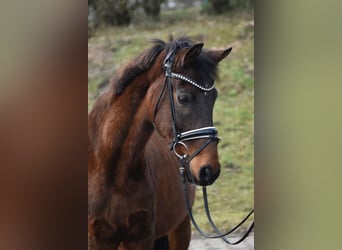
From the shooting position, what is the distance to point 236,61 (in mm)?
1933

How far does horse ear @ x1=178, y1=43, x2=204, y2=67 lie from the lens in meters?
1.84

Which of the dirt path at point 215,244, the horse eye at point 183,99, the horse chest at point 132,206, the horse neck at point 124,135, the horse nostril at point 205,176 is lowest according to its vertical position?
the dirt path at point 215,244

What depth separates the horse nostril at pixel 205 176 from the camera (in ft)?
6.23

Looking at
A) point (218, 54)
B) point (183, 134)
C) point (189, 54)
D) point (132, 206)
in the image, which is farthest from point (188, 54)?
point (132, 206)

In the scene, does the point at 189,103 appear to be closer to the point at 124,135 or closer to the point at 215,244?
the point at 124,135

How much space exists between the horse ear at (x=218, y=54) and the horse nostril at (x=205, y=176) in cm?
36

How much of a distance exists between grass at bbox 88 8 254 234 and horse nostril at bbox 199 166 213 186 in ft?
0.11

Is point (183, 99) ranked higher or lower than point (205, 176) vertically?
higher

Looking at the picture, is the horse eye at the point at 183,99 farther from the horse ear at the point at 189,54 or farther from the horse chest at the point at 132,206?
the horse chest at the point at 132,206

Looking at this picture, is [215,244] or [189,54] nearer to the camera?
[189,54]

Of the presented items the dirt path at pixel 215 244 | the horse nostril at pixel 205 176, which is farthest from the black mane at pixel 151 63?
the dirt path at pixel 215 244

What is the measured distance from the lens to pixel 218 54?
1.90m

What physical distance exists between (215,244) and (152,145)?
397mm
